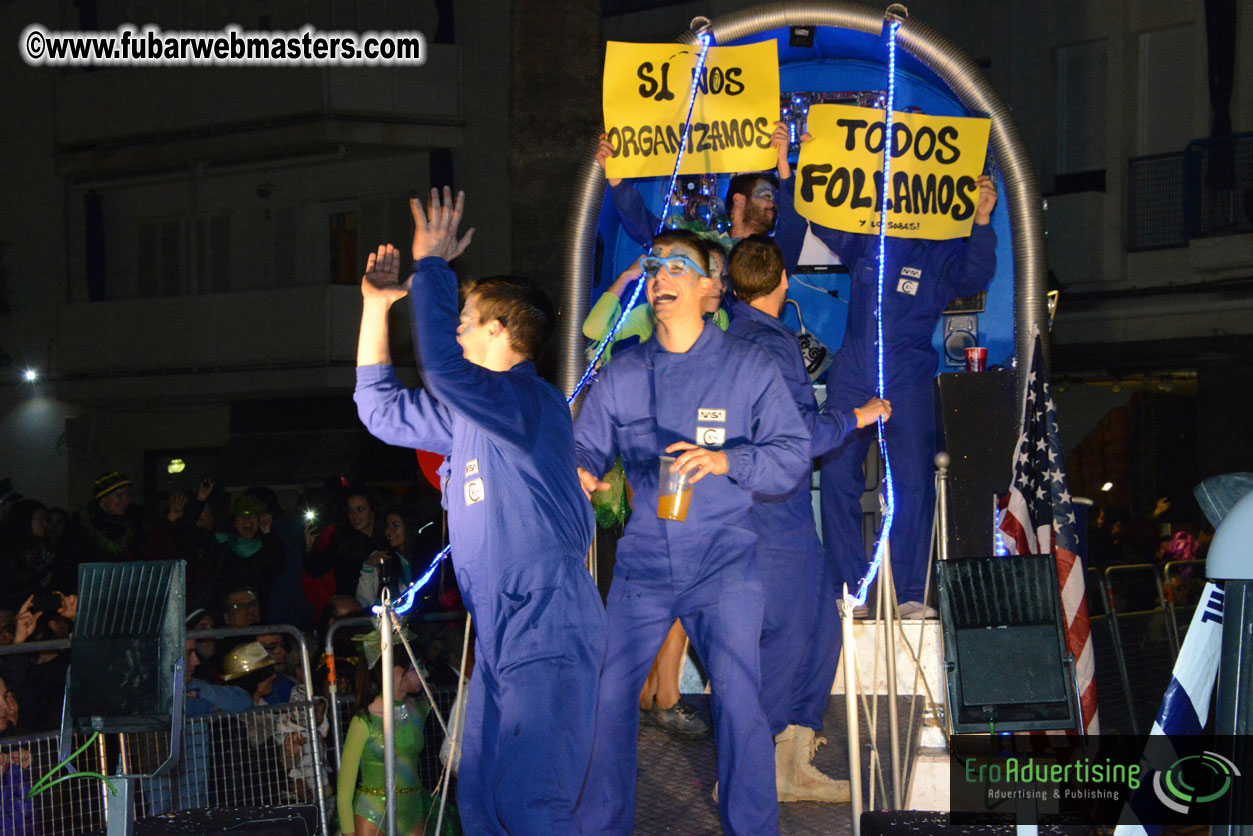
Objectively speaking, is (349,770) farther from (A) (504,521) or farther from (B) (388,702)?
(A) (504,521)

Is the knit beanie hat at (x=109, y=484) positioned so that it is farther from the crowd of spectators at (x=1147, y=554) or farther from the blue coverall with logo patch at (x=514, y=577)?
the blue coverall with logo patch at (x=514, y=577)

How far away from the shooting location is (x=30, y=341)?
80.4 ft

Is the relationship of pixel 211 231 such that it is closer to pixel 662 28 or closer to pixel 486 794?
pixel 662 28

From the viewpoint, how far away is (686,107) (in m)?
7.62

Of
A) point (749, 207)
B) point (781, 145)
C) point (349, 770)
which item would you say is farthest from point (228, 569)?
point (781, 145)

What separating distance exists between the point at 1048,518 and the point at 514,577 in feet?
9.64

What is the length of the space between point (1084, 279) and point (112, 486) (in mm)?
12655

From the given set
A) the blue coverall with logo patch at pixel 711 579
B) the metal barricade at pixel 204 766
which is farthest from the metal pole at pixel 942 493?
the metal barricade at pixel 204 766

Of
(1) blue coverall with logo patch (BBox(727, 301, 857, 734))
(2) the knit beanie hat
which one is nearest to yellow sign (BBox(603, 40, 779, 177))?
(1) blue coverall with logo patch (BBox(727, 301, 857, 734))

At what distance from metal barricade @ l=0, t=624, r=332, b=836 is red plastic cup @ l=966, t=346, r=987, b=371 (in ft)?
12.3

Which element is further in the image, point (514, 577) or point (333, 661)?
point (333, 661)

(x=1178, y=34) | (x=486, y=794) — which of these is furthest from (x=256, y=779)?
(x=1178, y=34)

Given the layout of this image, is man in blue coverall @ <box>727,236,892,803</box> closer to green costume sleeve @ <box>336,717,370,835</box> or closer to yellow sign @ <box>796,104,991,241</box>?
yellow sign @ <box>796,104,991,241</box>

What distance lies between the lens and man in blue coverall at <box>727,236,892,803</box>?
5461 mm
